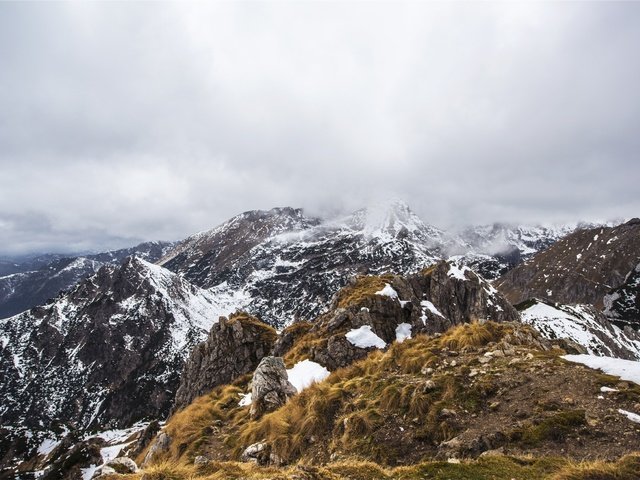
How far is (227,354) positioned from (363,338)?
2649 centimetres

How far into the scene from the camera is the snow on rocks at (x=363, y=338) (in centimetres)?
3338

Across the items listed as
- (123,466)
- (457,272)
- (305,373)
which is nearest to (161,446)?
(123,466)

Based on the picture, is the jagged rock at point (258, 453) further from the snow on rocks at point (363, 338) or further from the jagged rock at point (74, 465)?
the jagged rock at point (74, 465)

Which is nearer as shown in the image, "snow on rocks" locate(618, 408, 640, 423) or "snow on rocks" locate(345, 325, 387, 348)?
"snow on rocks" locate(618, 408, 640, 423)

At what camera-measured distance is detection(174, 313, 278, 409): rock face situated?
164 ft

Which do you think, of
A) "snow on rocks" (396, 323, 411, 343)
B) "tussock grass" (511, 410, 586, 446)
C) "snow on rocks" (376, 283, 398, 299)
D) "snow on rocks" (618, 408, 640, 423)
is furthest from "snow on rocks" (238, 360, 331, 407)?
"snow on rocks" (376, 283, 398, 299)

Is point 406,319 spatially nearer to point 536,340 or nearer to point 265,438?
point 536,340

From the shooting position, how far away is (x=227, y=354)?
54.0 metres

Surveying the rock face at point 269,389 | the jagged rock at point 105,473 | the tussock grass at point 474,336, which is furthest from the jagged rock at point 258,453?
the tussock grass at point 474,336

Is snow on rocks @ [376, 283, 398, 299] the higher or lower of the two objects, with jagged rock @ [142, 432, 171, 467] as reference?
higher

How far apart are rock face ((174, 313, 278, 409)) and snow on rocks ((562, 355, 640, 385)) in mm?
37997

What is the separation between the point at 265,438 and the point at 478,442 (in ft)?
23.8

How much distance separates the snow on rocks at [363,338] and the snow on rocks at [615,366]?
20.8 m

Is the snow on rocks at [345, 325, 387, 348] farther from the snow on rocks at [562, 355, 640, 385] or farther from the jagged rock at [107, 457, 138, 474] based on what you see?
the jagged rock at [107, 457, 138, 474]
